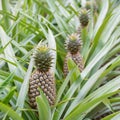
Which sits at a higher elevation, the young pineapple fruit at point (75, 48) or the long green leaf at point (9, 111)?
the long green leaf at point (9, 111)

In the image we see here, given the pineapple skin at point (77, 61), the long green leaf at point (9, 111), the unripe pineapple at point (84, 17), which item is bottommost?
the pineapple skin at point (77, 61)

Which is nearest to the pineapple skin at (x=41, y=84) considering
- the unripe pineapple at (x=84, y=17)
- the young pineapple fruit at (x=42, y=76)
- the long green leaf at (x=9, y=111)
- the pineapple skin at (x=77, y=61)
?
the young pineapple fruit at (x=42, y=76)

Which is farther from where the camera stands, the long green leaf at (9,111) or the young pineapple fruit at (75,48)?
the young pineapple fruit at (75,48)

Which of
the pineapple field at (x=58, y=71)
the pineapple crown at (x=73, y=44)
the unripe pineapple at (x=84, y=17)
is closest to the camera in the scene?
the pineapple field at (x=58, y=71)

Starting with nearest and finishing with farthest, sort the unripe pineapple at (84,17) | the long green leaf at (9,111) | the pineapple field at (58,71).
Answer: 1. the long green leaf at (9,111)
2. the pineapple field at (58,71)
3. the unripe pineapple at (84,17)

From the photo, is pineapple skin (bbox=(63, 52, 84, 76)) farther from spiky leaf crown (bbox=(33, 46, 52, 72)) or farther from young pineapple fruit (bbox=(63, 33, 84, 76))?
spiky leaf crown (bbox=(33, 46, 52, 72))

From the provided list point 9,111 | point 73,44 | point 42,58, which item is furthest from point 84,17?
point 9,111

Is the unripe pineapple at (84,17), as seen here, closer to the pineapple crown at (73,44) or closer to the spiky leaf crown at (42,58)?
the pineapple crown at (73,44)
